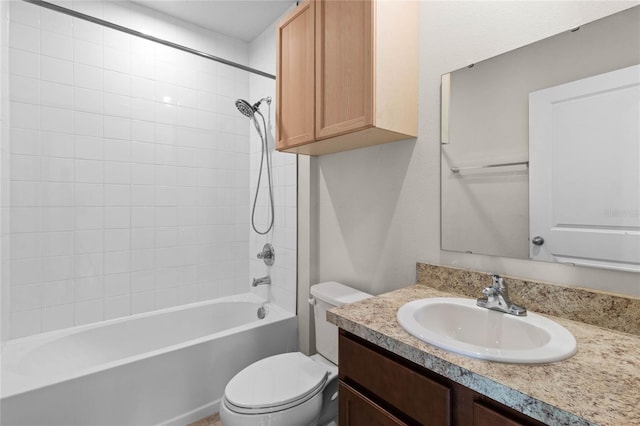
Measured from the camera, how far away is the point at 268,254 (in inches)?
94.7

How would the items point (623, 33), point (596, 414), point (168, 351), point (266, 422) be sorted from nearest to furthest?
point (596, 414), point (623, 33), point (266, 422), point (168, 351)

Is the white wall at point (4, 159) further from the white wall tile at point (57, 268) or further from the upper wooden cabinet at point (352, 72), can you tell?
the upper wooden cabinet at point (352, 72)

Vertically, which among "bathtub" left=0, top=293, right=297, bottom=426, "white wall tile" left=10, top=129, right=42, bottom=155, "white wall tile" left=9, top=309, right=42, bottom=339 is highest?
"white wall tile" left=10, top=129, right=42, bottom=155

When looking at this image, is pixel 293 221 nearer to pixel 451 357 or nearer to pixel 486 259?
pixel 486 259

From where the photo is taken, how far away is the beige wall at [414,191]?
1037 millimetres

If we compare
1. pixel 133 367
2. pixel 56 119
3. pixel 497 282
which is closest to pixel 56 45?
pixel 56 119

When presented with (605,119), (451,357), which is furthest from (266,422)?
(605,119)

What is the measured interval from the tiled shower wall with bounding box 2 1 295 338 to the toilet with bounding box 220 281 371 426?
0.90 m

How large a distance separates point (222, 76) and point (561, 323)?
2.72 m

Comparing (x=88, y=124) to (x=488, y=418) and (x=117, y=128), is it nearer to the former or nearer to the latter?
(x=117, y=128)

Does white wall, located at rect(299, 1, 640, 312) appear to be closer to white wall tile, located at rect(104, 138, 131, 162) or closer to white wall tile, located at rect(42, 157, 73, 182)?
white wall tile, located at rect(104, 138, 131, 162)

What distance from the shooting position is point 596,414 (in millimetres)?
507

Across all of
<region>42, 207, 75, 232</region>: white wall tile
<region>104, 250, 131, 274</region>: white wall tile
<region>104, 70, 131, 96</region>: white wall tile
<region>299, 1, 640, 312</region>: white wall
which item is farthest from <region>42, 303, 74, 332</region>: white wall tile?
<region>299, 1, 640, 312</region>: white wall

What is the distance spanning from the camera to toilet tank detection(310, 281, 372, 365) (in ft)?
5.06
